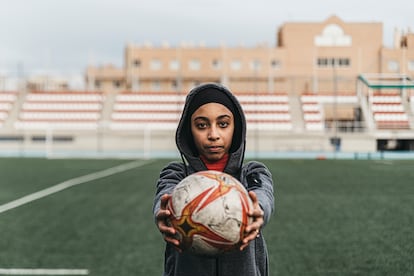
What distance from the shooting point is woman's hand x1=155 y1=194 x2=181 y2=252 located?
1645 millimetres

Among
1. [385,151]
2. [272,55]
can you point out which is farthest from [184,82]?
[385,151]

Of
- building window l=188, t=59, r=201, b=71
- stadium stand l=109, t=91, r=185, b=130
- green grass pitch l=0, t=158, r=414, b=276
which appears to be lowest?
green grass pitch l=0, t=158, r=414, b=276

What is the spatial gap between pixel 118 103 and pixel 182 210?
1095 inches

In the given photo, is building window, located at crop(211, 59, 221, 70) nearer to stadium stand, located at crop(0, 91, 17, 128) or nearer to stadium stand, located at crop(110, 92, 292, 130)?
stadium stand, located at crop(110, 92, 292, 130)

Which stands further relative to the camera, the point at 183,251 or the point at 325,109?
the point at 325,109

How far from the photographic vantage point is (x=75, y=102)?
2875 centimetres

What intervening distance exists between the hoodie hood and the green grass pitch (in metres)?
1.94

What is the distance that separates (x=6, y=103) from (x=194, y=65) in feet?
64.4

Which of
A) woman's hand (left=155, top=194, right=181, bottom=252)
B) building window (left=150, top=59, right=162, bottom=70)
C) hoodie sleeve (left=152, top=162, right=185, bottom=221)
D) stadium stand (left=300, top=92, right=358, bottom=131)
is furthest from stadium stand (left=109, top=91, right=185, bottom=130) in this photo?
woman's hand (left=155, top=194, right=181, bottom=252)

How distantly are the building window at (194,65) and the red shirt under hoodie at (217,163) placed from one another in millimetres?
43076

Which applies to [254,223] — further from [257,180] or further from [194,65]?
[194,65]

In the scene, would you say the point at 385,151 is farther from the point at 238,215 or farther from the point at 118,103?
the point at 238,215

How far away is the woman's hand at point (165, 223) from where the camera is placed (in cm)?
164

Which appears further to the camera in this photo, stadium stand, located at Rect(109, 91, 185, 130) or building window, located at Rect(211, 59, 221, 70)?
building window, located at Rect(211, 59, 221, 70)
